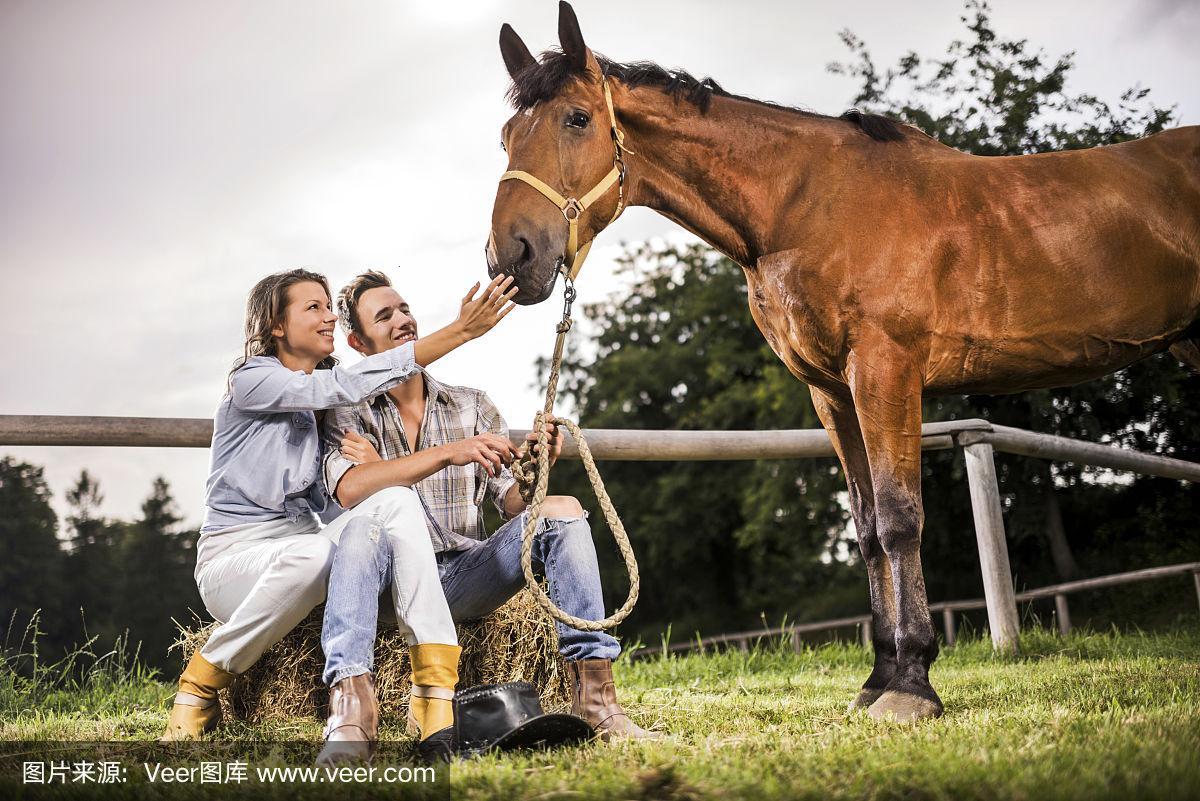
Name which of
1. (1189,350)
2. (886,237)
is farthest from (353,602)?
(1189,350)

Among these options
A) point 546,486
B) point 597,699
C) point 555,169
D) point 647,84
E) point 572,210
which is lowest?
point 597,699

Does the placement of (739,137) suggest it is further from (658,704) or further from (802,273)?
(658,704)

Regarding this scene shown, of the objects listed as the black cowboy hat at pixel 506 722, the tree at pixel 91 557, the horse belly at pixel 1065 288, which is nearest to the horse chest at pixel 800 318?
the horse belly at pixel 1065 288

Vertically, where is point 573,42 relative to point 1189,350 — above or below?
above

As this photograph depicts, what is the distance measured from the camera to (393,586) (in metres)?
2.60

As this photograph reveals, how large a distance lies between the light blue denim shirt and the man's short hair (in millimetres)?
411

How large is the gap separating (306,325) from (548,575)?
1.14 metres

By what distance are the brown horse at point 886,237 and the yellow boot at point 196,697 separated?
1.49 m

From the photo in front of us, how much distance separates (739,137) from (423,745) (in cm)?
223

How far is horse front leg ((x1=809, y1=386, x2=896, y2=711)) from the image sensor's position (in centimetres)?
324

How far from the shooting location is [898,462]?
9.70ft

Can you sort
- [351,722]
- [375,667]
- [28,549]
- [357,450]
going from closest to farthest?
[351,722], [357,450], [375,667], [28,549]

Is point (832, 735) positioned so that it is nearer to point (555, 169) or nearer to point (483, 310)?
point (483, 310)

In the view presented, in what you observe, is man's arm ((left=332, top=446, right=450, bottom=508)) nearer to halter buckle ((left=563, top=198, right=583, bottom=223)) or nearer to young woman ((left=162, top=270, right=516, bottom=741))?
young woman ((left=162, top=270, right=516, bottom=741))
